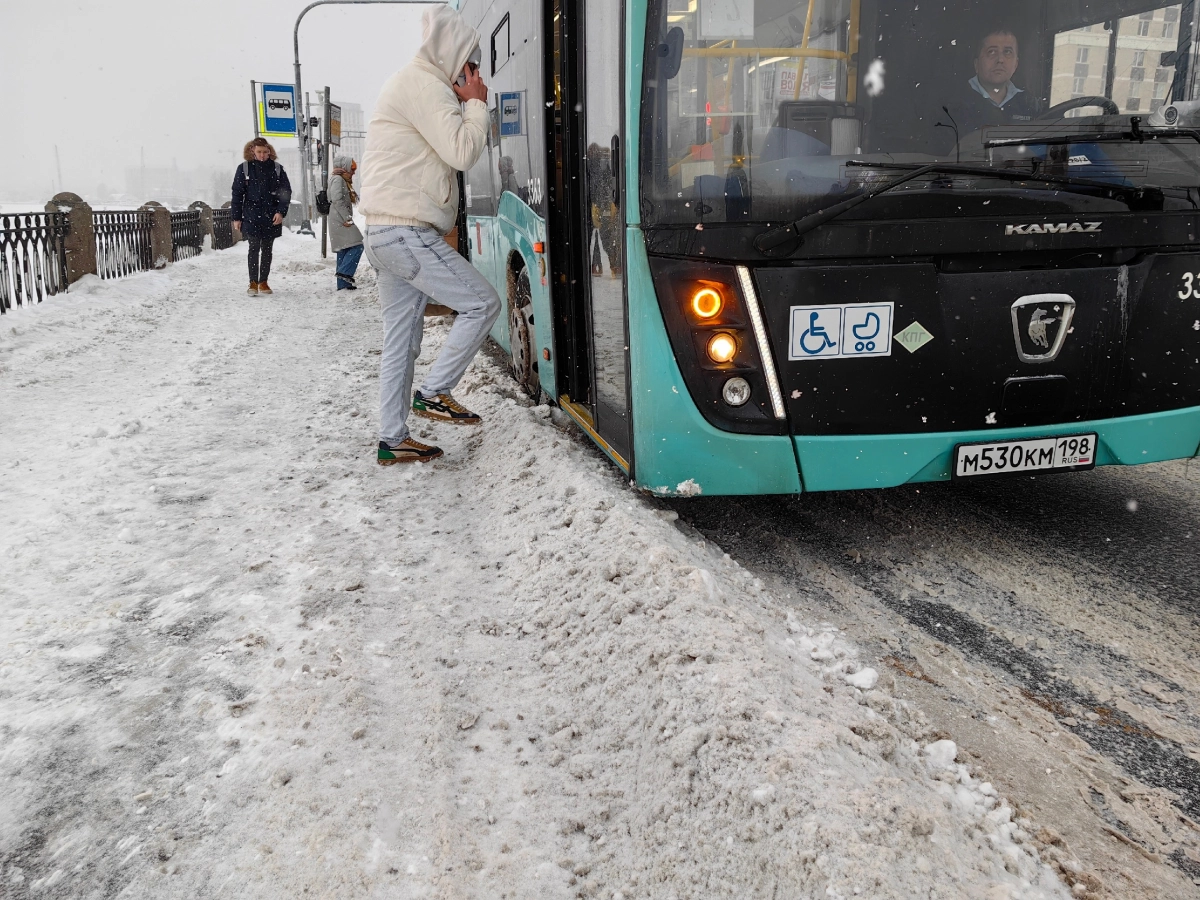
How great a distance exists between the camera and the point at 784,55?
3383 mm

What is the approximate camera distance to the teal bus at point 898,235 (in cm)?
335

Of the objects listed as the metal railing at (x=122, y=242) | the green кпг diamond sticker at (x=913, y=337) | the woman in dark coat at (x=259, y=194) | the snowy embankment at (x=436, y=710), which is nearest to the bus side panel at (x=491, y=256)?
the snowy embankment at (x=436, y=710)

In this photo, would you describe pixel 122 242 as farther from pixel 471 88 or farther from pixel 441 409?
pixel 471 88

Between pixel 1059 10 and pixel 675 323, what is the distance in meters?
1.90

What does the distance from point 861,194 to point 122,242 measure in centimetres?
1456

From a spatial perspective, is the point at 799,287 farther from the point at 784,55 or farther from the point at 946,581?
the point at 946,581

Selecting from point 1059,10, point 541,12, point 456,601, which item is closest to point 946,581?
point 456,601

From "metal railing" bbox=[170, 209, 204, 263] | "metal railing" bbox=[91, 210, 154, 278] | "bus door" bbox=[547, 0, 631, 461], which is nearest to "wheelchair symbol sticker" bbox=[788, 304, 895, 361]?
"bus door" bbox=[547, 0, 631, 461]

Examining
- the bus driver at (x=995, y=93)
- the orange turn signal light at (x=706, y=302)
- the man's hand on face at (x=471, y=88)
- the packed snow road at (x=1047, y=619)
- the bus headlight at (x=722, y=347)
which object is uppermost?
the man's hand on face at (x=471, y=88)

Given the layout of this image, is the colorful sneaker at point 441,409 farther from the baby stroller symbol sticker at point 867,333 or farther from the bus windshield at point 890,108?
the baby stroller symbol sticker at point 867,333

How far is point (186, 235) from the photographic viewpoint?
19.7 m

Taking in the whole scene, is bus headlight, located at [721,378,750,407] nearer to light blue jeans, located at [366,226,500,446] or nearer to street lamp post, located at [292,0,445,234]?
light blue jeans, located at [366,226,500,446]

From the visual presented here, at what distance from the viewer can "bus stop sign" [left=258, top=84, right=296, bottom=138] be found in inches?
870

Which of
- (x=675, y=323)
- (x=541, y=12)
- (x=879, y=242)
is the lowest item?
(x=675, y=323)
